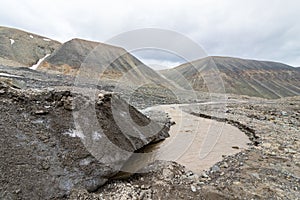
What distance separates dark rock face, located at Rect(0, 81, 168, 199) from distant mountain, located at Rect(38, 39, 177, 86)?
47.9 meters

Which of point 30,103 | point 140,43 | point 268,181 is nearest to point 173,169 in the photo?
point 268,181

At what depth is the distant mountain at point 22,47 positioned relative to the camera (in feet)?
223

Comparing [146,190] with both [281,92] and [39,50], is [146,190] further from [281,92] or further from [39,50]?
[281,92]

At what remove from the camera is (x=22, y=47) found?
75.4 m

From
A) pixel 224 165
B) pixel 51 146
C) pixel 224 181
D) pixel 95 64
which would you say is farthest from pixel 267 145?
pixel 95 64

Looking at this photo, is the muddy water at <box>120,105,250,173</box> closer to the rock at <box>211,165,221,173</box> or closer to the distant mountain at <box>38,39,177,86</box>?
the rock at <box>211,165,221,173</box>

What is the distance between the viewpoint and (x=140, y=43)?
12.0 metres

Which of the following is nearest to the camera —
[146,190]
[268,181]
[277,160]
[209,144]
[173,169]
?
[146,190]

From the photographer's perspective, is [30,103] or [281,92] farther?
[281,92]

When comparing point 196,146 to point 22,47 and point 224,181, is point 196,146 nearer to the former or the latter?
point 224,181

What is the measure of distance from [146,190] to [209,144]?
5.64 meters

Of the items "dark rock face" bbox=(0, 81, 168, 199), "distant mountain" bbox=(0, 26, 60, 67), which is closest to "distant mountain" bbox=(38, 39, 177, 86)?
"distant mountain" bbox=(0, 26, 60, 67)

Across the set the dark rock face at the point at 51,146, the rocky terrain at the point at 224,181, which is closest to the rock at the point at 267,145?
the rocky terrain at the point at 224,181

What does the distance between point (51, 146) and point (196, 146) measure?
21.1ft
